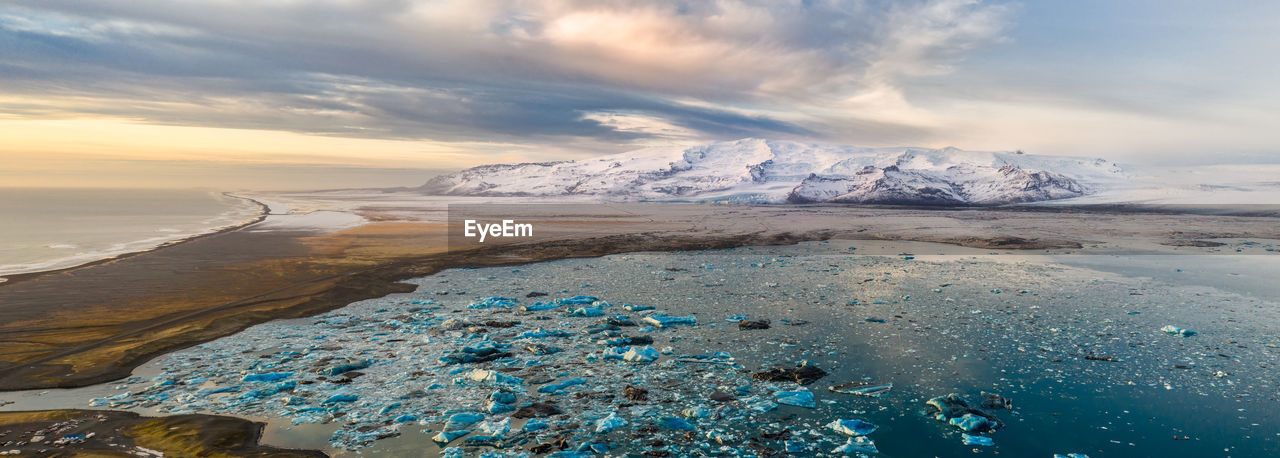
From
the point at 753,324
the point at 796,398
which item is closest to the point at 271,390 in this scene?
the point at 796,398

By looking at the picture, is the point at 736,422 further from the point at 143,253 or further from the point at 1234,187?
the point at 1234,187

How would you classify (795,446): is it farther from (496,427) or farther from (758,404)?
(496,427)

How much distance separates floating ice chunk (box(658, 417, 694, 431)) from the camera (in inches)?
299

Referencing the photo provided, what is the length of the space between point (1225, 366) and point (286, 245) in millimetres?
33356

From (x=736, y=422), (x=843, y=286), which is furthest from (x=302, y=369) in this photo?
(x=843, y=286)

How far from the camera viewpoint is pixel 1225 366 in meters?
9.73

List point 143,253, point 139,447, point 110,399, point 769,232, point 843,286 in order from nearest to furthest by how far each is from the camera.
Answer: point 139,447
point 110,399
point 843,286
point 143,253
point 769,232

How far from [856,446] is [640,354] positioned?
442 cm

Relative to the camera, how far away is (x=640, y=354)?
10.5m

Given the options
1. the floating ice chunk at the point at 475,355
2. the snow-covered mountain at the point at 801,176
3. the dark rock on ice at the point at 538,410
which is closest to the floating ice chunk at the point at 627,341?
the floating ice chunk at the point at 475,355

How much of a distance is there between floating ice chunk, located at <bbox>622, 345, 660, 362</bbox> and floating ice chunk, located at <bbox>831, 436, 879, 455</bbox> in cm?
410

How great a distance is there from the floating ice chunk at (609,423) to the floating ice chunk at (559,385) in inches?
56.7

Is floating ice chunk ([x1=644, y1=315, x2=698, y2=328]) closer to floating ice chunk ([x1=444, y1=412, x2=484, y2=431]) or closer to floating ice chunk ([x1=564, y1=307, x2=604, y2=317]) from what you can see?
floating ice chunk ([x1=564, y1=307, x2=604, y2=317])

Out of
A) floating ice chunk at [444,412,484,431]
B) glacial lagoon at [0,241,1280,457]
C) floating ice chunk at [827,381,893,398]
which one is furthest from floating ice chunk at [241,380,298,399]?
floating ice chunk at [827,381,893,398]
